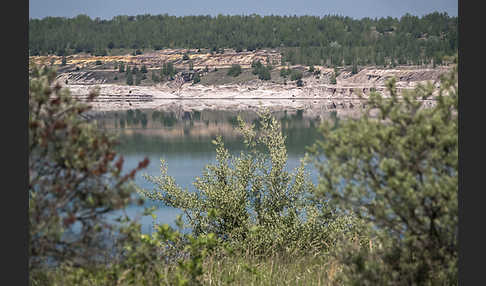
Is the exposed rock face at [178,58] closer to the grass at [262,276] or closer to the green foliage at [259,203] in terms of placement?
the grass at [262,276]

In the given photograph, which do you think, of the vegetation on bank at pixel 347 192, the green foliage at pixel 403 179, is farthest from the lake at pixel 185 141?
the green foliage at pixel 403 179

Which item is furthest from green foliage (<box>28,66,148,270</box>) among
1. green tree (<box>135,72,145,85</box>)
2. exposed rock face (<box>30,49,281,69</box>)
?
green tree (<box>135,72,145,85</box>)

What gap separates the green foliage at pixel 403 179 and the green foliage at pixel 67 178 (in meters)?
0.98

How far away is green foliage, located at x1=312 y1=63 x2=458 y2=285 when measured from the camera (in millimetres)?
2863

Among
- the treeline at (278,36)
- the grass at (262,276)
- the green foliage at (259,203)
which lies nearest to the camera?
the grass at (262,276)

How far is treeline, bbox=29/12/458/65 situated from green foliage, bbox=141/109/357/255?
6.03ft

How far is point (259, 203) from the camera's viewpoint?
6.71 m

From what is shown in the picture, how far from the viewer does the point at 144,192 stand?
7.22 metres

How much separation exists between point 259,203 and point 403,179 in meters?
3.90

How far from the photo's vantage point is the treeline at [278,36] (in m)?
5.26

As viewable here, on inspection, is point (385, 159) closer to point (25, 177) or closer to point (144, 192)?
point (25, 177)

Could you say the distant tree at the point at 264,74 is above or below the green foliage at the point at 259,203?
above

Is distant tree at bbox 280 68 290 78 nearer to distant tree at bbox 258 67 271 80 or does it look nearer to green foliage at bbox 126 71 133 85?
distant tree at bbox 258 67 271 80

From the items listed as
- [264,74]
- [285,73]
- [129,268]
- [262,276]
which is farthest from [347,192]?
[264,74]
